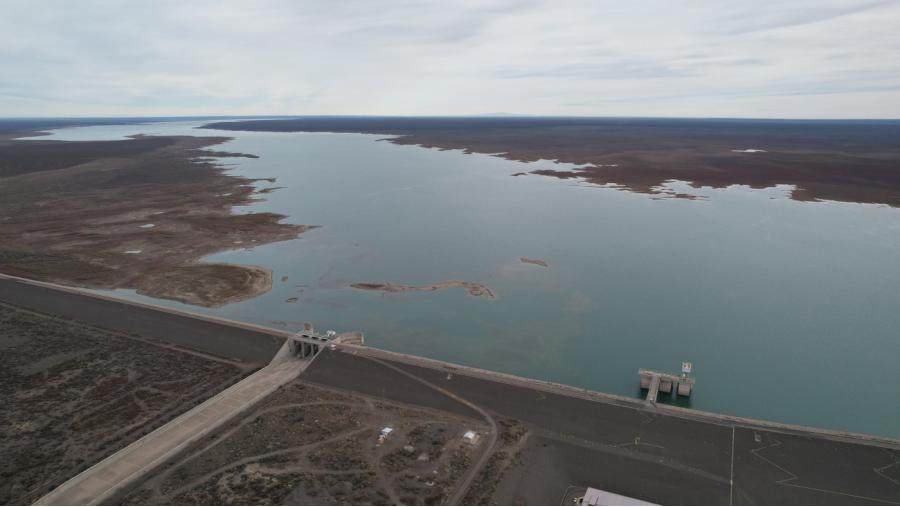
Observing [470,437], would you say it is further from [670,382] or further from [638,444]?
[670,382]

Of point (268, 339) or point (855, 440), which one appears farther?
point (268, 339)

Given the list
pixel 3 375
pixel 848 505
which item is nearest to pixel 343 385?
pixel 3 375

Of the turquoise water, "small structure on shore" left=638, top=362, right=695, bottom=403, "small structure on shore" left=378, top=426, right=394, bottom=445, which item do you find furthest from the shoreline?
"small structure on shore" left=378, top=426, right=394, bottom=445

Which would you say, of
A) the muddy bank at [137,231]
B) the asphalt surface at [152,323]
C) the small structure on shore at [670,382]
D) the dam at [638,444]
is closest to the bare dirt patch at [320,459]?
the dam at [638,444]

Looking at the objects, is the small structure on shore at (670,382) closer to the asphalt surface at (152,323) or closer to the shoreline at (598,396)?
the shoreline at (598,396)

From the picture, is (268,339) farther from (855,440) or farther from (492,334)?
(855,440)

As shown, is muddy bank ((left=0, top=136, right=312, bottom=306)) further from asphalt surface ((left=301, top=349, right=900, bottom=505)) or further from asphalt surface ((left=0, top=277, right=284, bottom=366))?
asphalt surface ((left=301, top=349, right=900, bottom=505))

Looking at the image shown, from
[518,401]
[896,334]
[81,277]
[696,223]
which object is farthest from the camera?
[696,223]
